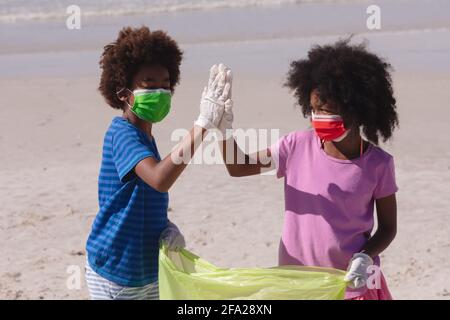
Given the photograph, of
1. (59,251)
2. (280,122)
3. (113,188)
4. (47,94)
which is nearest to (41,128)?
(47,94)

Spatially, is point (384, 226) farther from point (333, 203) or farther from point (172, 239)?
point (172, 239)

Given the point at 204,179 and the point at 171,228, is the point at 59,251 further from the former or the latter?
the point at 171,228

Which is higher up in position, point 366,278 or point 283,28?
point 283,28

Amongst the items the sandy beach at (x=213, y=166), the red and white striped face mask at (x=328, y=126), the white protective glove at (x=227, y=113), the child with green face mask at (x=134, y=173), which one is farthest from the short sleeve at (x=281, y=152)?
the sandy beach at (x=213, y=166)

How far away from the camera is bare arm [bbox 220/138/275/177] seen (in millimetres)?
3961

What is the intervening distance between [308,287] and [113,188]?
2.81ft

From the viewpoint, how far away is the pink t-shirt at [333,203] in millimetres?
3789

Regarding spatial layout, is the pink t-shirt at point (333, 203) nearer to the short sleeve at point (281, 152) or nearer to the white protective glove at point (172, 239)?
the short sleeve at point (281, 152)

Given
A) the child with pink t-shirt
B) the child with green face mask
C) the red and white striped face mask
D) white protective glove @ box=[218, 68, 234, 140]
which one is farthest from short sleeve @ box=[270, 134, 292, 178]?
the child with green face mask

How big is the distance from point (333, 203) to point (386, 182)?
0.74 feet

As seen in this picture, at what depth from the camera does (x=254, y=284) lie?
11.9ft

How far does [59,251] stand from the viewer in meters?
7.26

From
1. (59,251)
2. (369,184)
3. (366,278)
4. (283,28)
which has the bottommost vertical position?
(59,251)

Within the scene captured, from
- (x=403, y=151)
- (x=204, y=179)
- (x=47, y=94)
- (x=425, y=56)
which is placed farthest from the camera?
(x=425, y=56)
